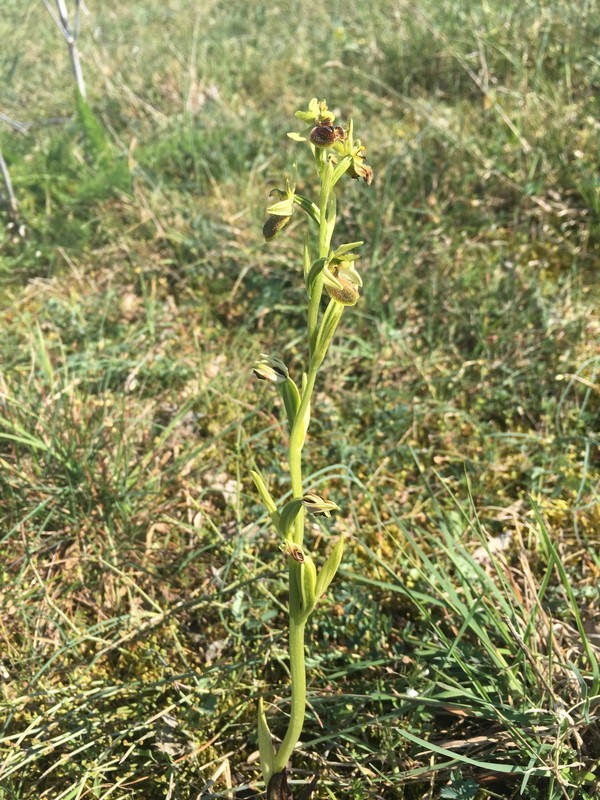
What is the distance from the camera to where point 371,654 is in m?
1.80

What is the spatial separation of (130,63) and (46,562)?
12.9ft

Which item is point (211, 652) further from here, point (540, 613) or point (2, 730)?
point (540, 613)

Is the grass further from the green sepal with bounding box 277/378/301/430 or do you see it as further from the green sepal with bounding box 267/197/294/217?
the green sepal with bounding box 267/197/294/217

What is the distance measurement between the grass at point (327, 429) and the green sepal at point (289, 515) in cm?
49

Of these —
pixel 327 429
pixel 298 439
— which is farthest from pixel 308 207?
pixel 327 429

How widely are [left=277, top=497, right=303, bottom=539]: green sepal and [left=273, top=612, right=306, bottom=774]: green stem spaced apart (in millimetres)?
113

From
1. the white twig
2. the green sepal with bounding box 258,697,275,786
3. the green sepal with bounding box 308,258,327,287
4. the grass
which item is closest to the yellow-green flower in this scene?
the green sepal with bounding box 308,258,327,287

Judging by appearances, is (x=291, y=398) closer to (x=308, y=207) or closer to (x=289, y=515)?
(x=289, y=515)

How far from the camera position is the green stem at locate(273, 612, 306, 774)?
4.45 feet

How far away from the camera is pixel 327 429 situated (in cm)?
248

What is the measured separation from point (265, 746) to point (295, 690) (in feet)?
0.51

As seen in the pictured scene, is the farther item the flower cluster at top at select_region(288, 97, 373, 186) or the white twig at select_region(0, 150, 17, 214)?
the white twig at select_region(0, 150, 17, 214)

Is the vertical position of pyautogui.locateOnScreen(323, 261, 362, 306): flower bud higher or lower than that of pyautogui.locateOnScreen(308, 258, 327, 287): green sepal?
lower

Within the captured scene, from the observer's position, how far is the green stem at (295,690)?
1.36 m
